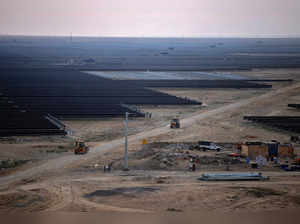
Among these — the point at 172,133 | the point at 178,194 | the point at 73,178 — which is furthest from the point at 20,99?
the point at 178,194

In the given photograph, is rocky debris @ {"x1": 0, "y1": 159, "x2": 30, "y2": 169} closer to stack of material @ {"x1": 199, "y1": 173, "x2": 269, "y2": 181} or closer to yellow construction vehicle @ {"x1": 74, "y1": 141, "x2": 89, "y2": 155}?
yellow construction vehicle @ {"x1": 74, "y1": 141, "x2": 89, "y2": 155}

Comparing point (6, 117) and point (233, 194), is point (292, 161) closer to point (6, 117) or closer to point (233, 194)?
point (233, 194)

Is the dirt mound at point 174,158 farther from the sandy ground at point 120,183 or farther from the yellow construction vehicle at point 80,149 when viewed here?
the yellow construction vehicle at point 80,149

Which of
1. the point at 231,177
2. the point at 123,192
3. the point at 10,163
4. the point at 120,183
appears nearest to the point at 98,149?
the point at 10,163

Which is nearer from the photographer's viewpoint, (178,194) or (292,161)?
(178,194)

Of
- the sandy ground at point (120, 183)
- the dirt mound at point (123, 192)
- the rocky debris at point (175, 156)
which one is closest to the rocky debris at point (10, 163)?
the sandy ground at point (120, 183)

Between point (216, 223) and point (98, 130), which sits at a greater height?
point (98, 130)
